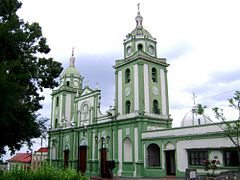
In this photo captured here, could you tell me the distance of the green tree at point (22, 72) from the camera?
11.9 metres

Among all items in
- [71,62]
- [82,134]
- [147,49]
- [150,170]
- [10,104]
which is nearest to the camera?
[10,104]

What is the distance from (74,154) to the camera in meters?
38.3

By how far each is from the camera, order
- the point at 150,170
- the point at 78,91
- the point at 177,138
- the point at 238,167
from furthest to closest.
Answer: the point at 78,91, the point at 150,170, the point at 177,138, the point at 238,167


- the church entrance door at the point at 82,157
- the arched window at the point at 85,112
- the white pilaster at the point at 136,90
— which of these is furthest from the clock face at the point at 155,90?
the church entrance door at the point at 82,157

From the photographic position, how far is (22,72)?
1387cm

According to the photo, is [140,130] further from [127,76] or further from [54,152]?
[54,152]

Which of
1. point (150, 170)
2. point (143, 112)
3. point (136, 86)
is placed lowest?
point (150, 170)

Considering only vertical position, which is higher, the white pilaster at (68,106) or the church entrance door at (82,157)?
the white pilaster at (68,106)

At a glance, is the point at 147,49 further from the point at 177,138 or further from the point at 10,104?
the point at 10,104

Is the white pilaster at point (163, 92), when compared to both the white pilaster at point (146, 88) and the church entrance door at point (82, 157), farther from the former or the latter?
the church entrance door at point (82, 157)

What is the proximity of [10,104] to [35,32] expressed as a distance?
5.86 meters

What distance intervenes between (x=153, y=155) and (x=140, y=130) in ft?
8.95

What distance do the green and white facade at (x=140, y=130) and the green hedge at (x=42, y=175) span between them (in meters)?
15.7

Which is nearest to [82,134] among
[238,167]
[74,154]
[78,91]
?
[74,154]
